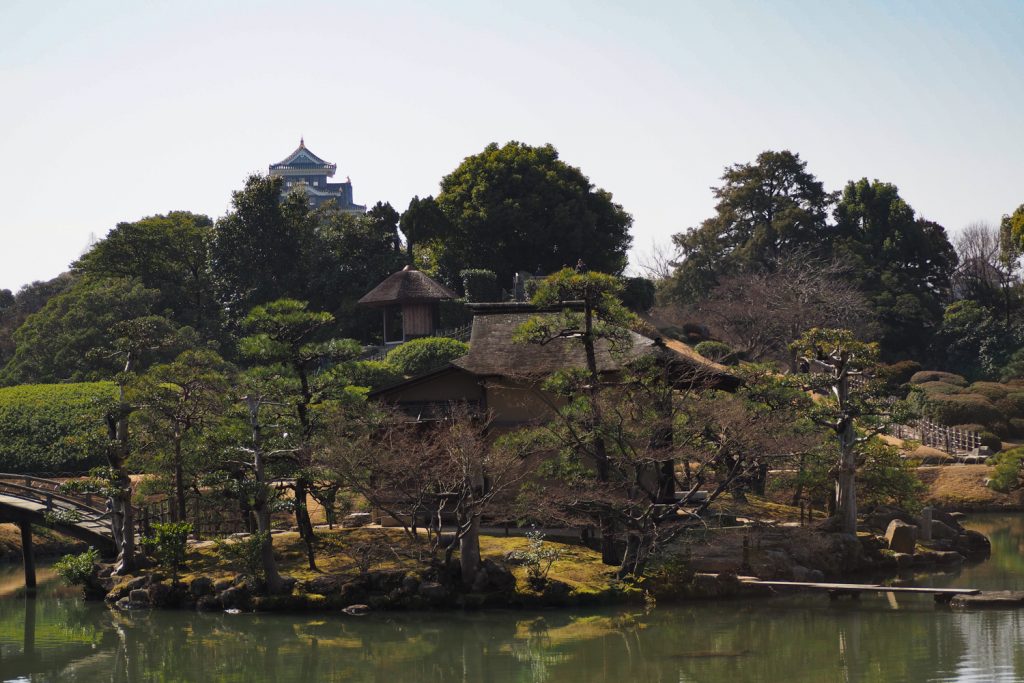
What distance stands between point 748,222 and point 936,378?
51.8ft

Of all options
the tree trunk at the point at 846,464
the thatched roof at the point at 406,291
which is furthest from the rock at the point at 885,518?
the thatched roof at the point at 406,291

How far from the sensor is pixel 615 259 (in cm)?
4856

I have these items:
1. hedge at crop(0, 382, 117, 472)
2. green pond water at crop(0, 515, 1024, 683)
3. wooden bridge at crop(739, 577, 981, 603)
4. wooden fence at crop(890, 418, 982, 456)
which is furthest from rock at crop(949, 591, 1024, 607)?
hedge at crop(0, 382, 117, 472)

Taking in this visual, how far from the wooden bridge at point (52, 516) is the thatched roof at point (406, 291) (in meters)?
16.2

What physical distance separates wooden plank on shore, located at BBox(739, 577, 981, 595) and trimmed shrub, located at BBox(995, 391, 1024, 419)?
69.2 ft

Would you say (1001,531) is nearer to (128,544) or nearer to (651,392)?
(651,392)

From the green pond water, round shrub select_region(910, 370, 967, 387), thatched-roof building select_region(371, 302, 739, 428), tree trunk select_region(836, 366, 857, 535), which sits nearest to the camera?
the green pond water

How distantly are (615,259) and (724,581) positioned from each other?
90.4ft

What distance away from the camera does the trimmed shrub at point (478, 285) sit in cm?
4438

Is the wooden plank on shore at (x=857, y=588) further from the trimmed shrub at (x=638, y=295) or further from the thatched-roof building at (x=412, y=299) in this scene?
the trimmed shrub at (x=638, y=295)

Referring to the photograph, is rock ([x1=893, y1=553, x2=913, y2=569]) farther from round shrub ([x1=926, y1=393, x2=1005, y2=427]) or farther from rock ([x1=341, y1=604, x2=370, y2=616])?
round shrub ([x1=926, y1=393, x2=1005, y2=427])

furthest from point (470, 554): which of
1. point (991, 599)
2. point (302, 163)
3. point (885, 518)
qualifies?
point (302, 163)

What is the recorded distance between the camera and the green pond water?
17.4 metres

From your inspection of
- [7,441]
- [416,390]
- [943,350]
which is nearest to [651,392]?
[416,390]
